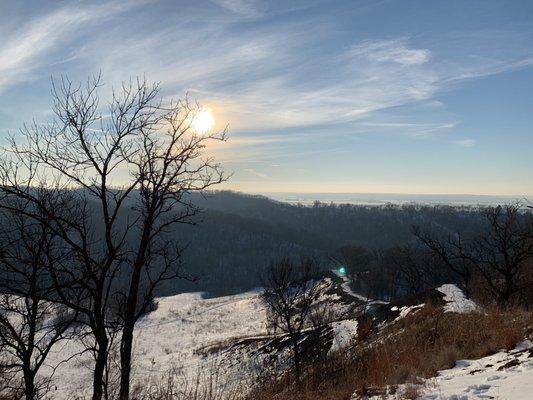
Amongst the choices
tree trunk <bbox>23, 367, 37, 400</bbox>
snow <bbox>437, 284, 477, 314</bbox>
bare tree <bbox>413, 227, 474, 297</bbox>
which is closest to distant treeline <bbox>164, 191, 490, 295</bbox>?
bare tree <bbox>413, 227, 474, 297</bbox>

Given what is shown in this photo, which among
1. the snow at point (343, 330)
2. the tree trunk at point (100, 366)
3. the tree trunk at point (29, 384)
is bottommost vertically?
the snow at point (343, 330)

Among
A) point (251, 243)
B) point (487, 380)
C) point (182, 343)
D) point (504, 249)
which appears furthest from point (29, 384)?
point (251, 243)

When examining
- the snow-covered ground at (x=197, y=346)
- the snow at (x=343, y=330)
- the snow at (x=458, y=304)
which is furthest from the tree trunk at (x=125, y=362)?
the snow at (x=343, y=330)

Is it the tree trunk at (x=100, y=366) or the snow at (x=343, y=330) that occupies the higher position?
the tree trunk at (x=100, y=366)

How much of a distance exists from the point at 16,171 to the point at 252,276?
139 meters

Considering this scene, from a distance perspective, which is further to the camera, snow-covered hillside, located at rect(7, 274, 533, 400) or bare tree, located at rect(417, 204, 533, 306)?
bare tree, located at rect(417, 204, 533, 306)

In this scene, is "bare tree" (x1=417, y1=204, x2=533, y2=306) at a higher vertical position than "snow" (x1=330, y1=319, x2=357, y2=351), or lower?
higher

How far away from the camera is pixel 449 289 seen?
32.8 metres

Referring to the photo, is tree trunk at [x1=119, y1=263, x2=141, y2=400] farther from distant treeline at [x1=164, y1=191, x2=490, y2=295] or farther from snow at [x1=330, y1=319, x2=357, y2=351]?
distant treeline at [x1=164, y1=191, x2=490, y2=295]

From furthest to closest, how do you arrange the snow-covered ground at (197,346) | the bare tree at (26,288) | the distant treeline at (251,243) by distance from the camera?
the distant treeline at (251,243), the snow-covered ground at (197,346), the bare tree at (26,288)

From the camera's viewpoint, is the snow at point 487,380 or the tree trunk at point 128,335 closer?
the snow at point 487,380

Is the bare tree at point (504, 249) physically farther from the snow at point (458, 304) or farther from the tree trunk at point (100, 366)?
the tree trunk at point (100, 366)

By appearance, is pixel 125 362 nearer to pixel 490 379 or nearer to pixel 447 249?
pixel 490 379

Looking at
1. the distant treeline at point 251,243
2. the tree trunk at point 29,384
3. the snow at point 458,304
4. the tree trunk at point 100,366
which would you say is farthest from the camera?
the distant treeline at point 251,243
